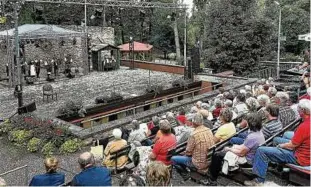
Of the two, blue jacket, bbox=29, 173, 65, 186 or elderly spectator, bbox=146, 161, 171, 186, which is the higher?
elderly spectator, bbox=146, 161, 171, 186

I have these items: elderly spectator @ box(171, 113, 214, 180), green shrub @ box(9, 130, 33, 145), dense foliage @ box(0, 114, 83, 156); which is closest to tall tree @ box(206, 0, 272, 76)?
dense foliage @ box(0, 114, 83, 156)

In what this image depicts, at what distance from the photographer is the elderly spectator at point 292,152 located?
18.8ft

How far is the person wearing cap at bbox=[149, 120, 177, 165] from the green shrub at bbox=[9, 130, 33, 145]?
6.39 m

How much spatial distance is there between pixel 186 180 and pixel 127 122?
19.0 ft

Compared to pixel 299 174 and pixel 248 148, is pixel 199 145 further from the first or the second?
pixel 299 174

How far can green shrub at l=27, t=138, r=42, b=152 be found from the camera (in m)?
11.3

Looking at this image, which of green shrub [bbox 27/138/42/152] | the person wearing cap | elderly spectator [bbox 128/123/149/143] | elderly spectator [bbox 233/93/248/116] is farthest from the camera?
green shrub [bbox 27/138/42/152]

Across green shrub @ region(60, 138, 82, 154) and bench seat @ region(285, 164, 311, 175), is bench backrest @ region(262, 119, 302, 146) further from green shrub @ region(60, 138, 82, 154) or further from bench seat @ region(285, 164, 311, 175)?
green shrub @ region(60, 138, 82, 154)

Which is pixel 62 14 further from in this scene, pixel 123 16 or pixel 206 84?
pixel 206 84

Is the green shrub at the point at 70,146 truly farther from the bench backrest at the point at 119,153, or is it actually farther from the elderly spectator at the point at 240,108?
the elderly spectator at the point at 240,108

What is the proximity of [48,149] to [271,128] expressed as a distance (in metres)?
6.53

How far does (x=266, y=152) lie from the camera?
611 cm

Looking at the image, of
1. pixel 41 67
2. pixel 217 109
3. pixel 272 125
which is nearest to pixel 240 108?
pixel 217 109

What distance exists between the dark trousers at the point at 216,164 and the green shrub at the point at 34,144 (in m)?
6.45
